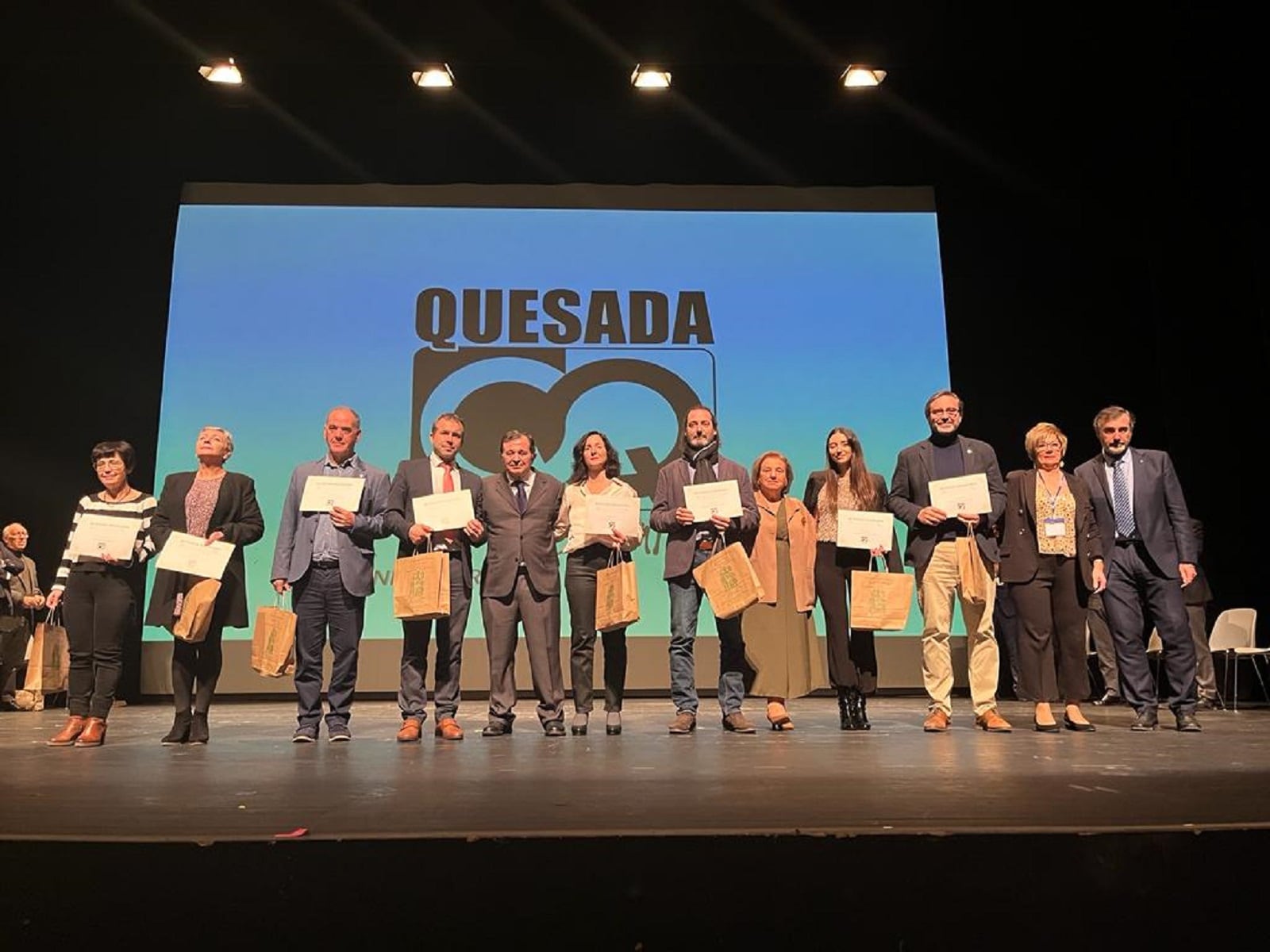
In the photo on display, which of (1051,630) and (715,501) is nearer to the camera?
(715,501)

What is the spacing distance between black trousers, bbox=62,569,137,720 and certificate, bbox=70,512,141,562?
12 cm

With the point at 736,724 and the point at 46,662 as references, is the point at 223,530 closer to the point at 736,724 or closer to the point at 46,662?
the point at 736,724

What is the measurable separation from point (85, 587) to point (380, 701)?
3.28 metres

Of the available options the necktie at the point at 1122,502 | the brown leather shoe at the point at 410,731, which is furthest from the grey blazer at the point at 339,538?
the necktie at the point at 1122,502

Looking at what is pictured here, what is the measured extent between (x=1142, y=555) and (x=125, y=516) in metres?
4.62

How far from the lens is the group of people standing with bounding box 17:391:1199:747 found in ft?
14.3

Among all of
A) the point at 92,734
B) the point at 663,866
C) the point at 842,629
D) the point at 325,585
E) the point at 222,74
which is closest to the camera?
the point at 663,866

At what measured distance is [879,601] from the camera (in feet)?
14.7

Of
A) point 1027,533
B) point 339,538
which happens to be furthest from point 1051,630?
point 339,538

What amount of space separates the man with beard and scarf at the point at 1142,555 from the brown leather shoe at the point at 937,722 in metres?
0.91

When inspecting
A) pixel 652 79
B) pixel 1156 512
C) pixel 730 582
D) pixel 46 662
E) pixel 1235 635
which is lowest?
pixel 46 662

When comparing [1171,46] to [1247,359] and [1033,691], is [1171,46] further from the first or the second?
[1033,691]

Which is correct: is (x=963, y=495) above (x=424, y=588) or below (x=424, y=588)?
above

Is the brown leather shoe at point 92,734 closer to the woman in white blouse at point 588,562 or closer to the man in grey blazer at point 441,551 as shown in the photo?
the man in grey blazer at point 441,551
